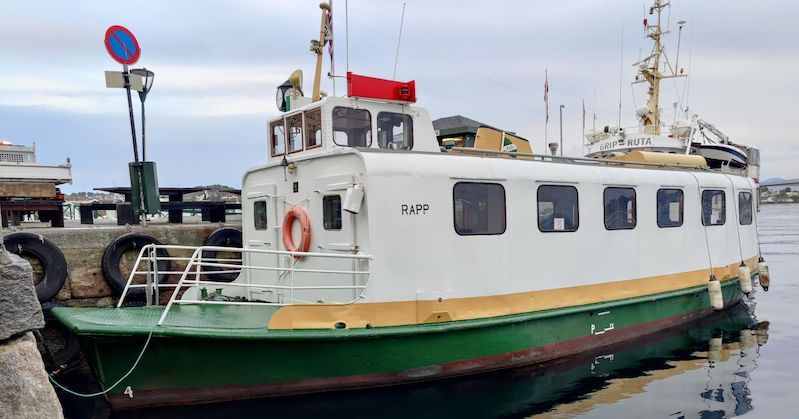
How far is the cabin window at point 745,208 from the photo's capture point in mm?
11633

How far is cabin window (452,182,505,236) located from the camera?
723 cm

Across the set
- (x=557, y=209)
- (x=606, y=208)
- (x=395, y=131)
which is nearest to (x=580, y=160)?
(x=606, y=208)

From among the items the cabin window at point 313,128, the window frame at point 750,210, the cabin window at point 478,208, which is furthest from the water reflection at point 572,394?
the window frame at point 750,210

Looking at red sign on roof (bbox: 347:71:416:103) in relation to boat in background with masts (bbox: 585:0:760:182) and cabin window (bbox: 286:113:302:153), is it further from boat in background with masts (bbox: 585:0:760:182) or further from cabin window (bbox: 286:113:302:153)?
boat in background with masts (bbox: 585:0:760:182)

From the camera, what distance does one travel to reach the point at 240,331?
597 centimetres

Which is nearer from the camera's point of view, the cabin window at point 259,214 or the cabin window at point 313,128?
the cabin window at point 313,128

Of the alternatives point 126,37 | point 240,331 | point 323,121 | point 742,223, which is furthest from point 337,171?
point 742,223

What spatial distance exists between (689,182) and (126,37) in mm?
9815

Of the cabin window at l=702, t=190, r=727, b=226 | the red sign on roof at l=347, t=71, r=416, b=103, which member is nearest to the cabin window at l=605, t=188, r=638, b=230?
the cabin window at l=702, t=190, r=727, b=226

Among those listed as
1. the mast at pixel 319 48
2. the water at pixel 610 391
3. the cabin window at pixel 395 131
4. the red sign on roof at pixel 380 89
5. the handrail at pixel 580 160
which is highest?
the mast at pixel 319 48

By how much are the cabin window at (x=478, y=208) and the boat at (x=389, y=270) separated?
0.08 ft

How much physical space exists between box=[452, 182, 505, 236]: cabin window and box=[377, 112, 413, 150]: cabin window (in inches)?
47.2

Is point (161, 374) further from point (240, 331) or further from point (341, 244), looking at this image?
point (341, 244)

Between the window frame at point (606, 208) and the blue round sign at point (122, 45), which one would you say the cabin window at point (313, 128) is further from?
the window frame at point (606, 208)
